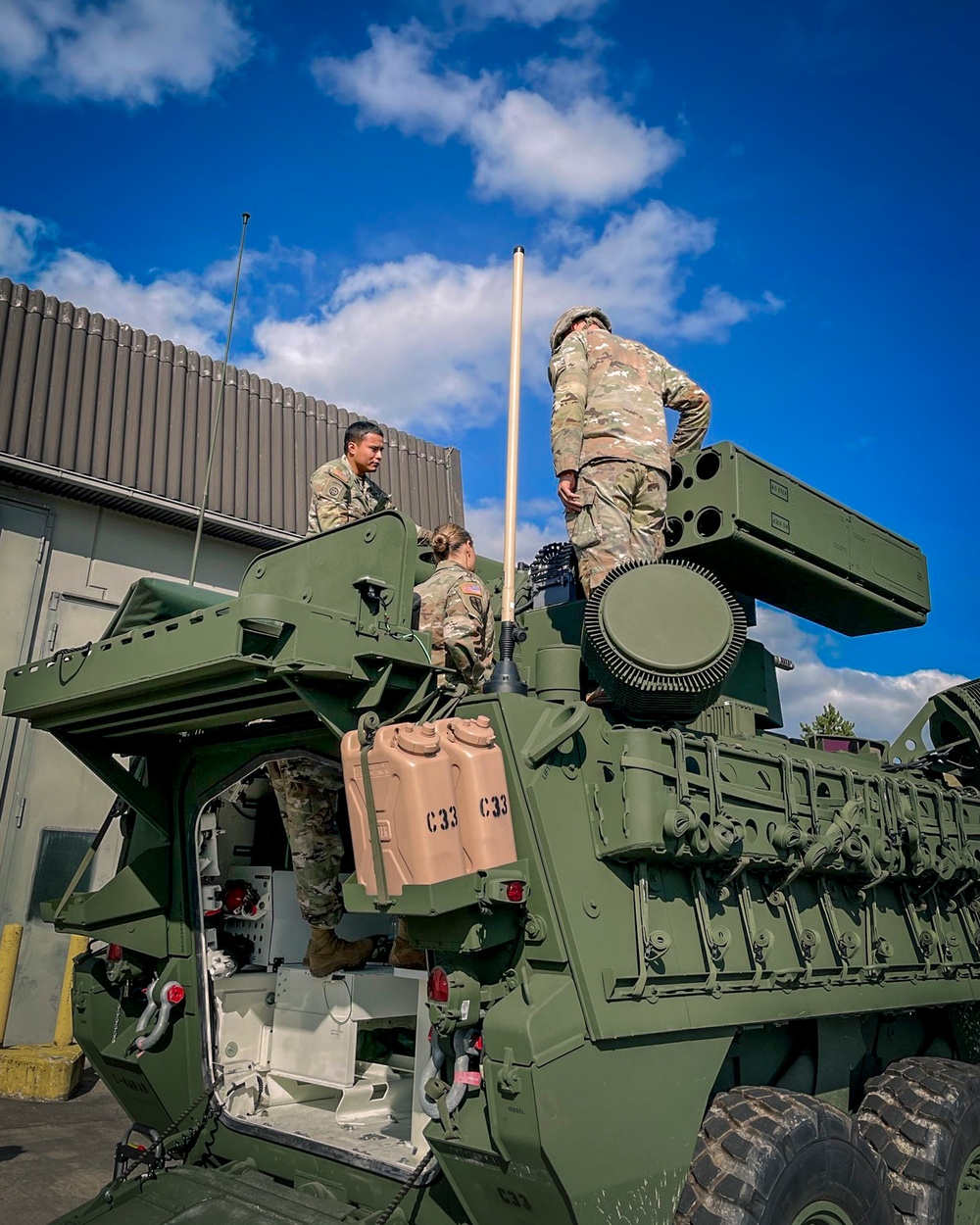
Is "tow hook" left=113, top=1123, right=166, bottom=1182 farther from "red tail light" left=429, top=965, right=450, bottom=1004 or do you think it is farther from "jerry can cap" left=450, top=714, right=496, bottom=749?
"jerry can cap" left=450, top=714, right=496, bottom=749

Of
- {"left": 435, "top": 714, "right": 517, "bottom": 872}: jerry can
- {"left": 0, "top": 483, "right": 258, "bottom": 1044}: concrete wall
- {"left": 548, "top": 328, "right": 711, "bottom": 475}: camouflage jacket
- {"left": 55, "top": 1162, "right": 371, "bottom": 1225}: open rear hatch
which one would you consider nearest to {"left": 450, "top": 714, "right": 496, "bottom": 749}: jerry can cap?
{"left": 435, "top": 714, "right": 517, "bottom": 872}: jerry can

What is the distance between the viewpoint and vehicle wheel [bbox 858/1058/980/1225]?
4.18 metres

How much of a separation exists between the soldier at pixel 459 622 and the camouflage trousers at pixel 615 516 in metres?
0.55

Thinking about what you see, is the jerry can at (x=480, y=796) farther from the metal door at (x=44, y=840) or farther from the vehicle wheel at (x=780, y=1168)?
the metal door at (x=44, y=840)

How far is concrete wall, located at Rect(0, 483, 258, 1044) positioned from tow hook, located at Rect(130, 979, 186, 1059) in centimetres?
578

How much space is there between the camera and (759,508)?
16.3 feet

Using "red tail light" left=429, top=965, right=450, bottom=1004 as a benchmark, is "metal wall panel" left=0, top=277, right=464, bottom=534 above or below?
above

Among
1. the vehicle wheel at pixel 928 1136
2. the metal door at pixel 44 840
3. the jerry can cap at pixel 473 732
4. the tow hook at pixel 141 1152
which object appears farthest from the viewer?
the metal door at pixel 44 840

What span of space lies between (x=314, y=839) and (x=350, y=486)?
1.72 metres

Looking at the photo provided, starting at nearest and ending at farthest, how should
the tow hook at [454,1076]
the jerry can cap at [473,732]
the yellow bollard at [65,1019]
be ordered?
the tow hook at [454,1076]
the jerry can cap at [473,732]
the yellow bollard at [65,1019]

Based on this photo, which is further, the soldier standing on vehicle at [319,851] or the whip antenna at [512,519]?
the soldier standing on vehicle at [319,851]

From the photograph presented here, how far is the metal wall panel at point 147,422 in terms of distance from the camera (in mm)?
10539

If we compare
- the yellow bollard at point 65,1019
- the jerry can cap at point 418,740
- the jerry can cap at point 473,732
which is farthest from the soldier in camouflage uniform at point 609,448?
the yellow bollard at point 65,1019

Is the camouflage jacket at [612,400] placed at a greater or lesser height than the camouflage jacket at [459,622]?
greater
